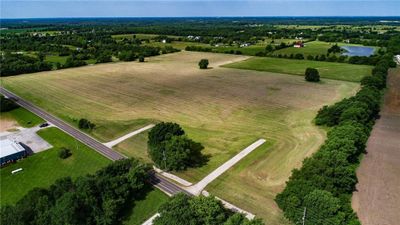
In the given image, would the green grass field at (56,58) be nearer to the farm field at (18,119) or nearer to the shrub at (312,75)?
the farm field at (18,119)

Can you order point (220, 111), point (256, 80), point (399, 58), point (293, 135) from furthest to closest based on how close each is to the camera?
1. point (399, 58)
2. point (256, 80)
3. point (220, 111)
4. point (293, 135)

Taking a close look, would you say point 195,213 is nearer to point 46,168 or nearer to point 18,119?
point 46,168

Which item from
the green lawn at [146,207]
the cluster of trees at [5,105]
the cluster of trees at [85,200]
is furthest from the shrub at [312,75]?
the cluster of trees at [5,105]

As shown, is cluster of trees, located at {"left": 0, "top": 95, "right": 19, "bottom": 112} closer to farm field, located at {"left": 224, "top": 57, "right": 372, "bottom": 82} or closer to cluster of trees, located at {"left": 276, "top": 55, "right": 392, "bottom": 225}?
cluster of trees, located at {"left": 276, "top": 55, "right": 392, "bottom": 225}

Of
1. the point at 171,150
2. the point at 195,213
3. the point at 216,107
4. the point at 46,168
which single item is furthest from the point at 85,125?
the point at 195,213

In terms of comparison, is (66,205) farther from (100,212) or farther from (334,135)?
(334,135)

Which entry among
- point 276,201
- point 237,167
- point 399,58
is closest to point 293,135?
Result: point 237,167

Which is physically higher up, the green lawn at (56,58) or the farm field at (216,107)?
the green lawn at (56,58)
